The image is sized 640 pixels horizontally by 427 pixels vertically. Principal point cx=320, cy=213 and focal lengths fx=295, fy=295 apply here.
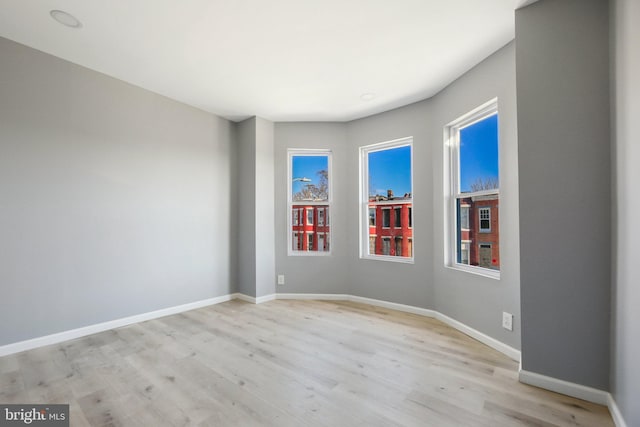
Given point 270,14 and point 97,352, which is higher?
point 270,14

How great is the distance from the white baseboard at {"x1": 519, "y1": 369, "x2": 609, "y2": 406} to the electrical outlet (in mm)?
473

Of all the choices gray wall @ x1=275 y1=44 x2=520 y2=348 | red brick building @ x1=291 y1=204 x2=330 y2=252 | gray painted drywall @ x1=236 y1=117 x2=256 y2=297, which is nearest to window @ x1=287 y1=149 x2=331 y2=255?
red brick building @ x1=291 y1=204 x2=330 y2=252

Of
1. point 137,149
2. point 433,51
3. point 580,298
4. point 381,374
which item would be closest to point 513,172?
point 580,298

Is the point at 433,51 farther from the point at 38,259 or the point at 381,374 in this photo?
the point at 38,259

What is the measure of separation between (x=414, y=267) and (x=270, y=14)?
305 centimetres

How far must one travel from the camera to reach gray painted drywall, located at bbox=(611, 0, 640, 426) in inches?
57.3

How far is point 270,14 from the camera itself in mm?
2156

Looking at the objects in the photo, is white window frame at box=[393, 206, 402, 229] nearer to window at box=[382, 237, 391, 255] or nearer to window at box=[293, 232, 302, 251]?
window at box=[382, 237, 391, 255]

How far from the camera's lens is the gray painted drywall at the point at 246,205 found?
4.22 m

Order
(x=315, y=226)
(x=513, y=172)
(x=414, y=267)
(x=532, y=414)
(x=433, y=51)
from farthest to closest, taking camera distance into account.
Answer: (x=315, y=226) → (x=414, y=267) → (x=433, y=51) → (x=513, y=172) → (x=532, y=414)

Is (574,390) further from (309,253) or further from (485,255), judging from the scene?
(309,253)

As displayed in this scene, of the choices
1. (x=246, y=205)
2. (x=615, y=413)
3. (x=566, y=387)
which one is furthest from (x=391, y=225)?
(x=615, y=413)

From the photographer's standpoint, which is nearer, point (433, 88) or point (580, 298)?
point (580, 298)

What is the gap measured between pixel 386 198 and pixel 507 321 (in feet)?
6.63
